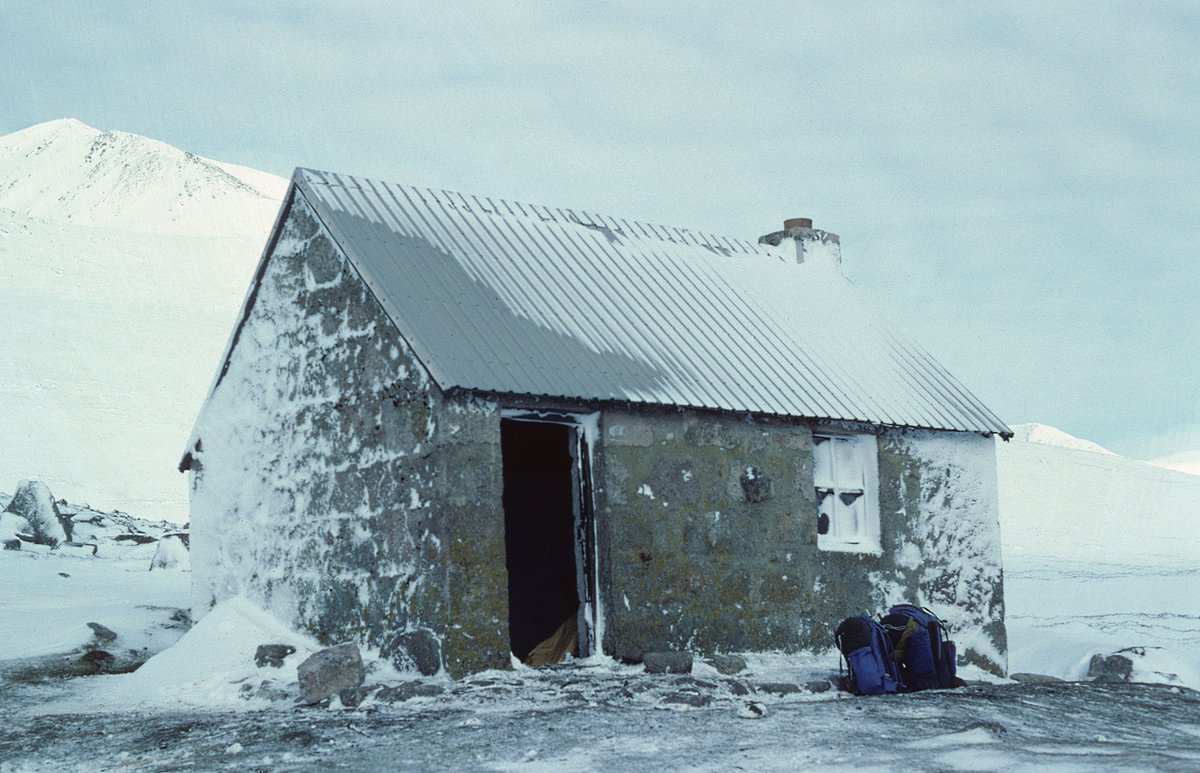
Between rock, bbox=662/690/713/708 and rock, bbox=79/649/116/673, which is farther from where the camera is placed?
rock, bbox=79/649/116/673

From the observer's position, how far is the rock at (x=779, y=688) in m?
10.2

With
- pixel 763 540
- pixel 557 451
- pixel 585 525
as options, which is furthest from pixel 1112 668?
pixel 557 451

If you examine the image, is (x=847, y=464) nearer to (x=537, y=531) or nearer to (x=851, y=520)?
(x=851, y=520)

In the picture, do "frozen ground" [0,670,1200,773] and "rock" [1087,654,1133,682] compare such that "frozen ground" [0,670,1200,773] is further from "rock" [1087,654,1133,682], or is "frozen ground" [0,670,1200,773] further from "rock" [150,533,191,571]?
"rock" [150,533,191,571]

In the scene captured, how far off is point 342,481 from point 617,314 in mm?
3139

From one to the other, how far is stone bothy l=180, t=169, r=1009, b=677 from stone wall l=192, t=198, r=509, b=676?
0.03 meters

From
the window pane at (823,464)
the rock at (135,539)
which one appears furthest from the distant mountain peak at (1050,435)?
the window pane at (823,464)

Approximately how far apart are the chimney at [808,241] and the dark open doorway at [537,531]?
163 inches

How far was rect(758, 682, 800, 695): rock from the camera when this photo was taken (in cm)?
1021

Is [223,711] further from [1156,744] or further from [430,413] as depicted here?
[1156,744]

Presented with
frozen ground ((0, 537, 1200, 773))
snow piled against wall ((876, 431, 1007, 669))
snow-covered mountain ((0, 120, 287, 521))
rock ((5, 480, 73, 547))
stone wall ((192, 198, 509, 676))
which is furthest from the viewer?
snow-covered mountain ((0, 120, 287, 521))

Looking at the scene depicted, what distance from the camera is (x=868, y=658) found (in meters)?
10.5

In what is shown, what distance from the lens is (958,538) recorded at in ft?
45.9

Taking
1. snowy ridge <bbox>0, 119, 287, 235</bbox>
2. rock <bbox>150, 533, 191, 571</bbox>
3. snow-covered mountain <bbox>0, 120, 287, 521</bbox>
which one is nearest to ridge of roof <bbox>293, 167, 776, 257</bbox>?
rock <bbox>150, 533, 191, 571</bbox>
